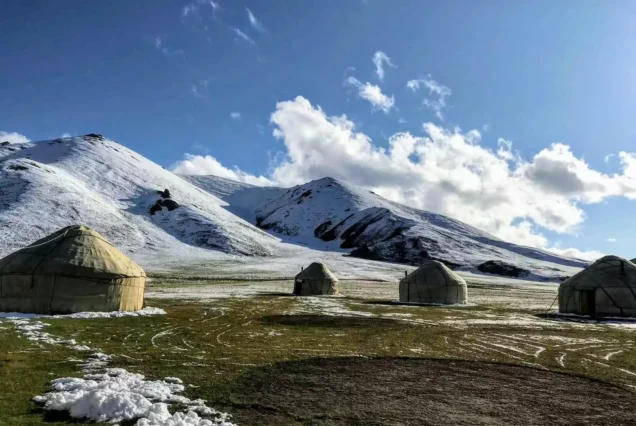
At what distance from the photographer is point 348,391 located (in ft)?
33.4

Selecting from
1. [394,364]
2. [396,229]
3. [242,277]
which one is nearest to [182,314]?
[394,364]

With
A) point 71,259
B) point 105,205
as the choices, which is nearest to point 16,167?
point 105,205

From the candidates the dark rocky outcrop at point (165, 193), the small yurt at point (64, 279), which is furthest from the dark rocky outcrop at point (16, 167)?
the small yurt at point (64, 279)

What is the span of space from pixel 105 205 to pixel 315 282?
10361cm

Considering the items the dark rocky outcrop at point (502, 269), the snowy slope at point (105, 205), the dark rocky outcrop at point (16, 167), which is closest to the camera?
the snowy slope at point (105, 205)

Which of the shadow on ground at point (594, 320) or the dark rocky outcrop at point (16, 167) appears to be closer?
the shadow on ground at point (594, 320)

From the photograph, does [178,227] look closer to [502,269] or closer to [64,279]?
[502,269]

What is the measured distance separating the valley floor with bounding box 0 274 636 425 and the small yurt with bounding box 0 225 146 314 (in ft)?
9.99

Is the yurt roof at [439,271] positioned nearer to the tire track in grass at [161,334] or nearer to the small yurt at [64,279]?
the small yurt at [64,279]

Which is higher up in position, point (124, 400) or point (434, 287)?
point (434, 287)

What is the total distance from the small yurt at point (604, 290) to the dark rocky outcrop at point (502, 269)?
324 feet

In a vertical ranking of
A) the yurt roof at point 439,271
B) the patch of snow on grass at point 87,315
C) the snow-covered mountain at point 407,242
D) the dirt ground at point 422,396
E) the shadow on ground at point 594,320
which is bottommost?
the patch of snow on grass at point 87,315

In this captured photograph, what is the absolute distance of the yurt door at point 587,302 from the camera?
3103cm

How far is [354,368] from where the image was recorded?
12.5 m
